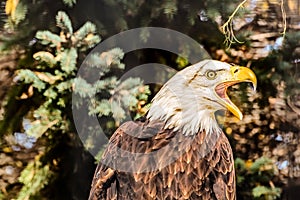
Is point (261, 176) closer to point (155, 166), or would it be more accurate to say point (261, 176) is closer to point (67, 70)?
point (155, 166)

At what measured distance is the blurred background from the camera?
1.27 metres

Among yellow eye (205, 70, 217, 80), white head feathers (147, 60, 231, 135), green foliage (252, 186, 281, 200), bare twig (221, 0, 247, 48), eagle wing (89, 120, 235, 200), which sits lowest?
green foliage (252, 186, 281, 200)

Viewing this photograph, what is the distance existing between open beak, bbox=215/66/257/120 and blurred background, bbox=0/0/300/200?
1.1 inches

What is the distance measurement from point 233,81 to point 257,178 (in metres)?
0.25

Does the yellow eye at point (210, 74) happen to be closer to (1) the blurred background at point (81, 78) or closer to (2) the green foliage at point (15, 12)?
(1) the blurred background at point (81, 78)

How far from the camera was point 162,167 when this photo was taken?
1229 millimetres

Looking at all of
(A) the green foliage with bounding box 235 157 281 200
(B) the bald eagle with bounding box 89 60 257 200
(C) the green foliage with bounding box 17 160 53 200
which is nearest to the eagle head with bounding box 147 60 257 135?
(B) the bald eagle with bounding box 89 60 257 200

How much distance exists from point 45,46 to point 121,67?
0.18 metres

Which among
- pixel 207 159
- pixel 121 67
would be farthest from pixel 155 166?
pixel 121 67

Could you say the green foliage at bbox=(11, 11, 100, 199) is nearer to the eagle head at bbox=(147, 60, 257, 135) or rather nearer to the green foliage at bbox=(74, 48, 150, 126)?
the green foliage at bbox=(74, 48, 150, 126)

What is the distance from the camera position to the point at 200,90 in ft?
3.96

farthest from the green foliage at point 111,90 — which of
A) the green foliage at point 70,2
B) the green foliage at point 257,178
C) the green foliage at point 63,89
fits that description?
the green foliage at point 257,178

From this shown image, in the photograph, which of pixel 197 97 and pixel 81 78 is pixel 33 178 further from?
pixel 197 97

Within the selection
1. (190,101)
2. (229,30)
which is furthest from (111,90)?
(229,30)
